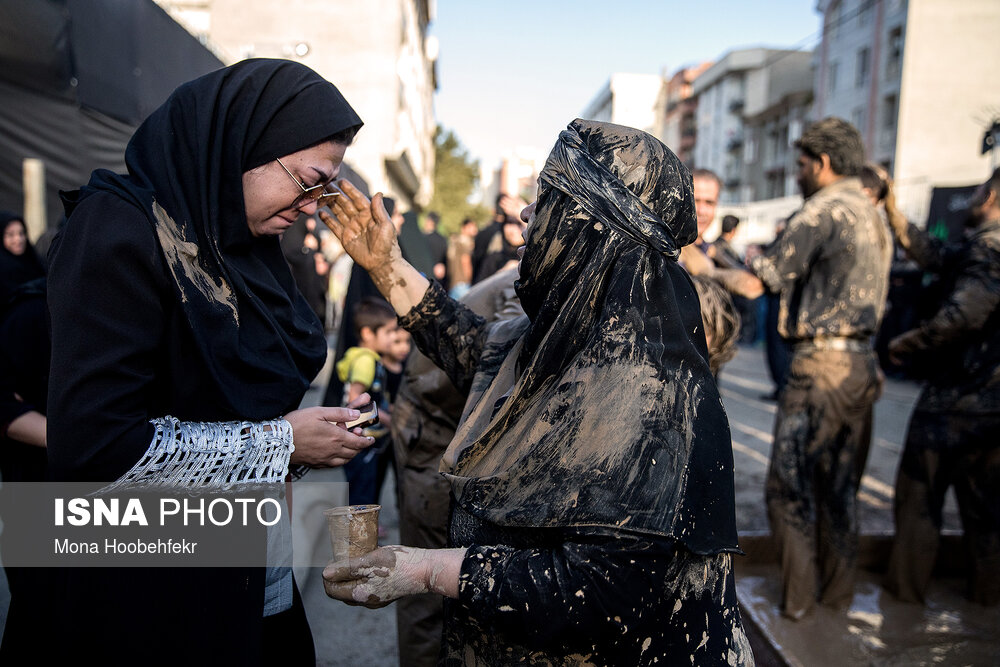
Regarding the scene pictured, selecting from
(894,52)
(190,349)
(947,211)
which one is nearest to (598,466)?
(190,349)

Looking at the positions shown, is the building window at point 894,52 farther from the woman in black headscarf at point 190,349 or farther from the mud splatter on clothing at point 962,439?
the woman in black headscarf at point 190,349

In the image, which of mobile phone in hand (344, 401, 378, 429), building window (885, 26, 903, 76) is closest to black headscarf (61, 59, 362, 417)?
mobile phone in hand (344, 401, 378, 429)

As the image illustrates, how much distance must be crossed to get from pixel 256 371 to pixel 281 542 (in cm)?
49

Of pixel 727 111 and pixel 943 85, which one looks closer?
pixel 943 85

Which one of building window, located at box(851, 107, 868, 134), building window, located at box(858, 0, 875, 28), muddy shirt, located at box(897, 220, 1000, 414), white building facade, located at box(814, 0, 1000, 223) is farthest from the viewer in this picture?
building window, located at box(851, 107, 868, 134)

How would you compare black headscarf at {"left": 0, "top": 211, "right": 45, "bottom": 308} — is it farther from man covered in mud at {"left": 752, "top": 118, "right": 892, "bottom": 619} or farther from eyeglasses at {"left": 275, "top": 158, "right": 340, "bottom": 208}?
man covered in mud at {"left": 752, "top": 118, "right": 892, "bottom": 619}

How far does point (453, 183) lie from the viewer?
34125 mm

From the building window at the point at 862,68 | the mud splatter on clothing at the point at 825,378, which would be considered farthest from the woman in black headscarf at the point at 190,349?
the building window at the point at 862,68

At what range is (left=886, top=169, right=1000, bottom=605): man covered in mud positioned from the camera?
371cm

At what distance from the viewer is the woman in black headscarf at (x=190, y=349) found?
131 cm

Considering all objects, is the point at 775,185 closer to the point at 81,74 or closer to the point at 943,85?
the point at 943,85

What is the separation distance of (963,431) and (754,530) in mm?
1363

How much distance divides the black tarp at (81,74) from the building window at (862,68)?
2913cm

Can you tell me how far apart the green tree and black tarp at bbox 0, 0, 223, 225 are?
2808 cm
